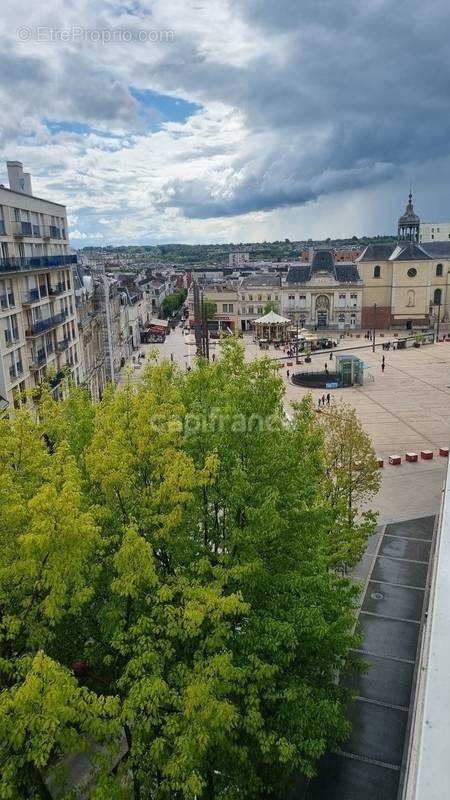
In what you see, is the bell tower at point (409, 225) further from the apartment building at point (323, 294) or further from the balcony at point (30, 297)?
the balcony at point (30, 297)

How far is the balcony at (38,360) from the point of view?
112 ft

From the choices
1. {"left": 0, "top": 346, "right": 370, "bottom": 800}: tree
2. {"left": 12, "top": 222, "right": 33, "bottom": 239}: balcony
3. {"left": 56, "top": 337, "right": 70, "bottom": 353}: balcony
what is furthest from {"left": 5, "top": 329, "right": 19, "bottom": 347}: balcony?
{"left": 0, "top": 346, "right": 370, "bottom": 800}: tree

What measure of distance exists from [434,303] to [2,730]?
10529 cm

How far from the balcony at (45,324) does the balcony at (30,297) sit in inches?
56.0

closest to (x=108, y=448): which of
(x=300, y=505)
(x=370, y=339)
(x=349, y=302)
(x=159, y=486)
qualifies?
(x=159, y=486)

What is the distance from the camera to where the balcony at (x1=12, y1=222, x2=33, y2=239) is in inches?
1268

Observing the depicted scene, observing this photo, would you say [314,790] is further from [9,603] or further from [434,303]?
[434,303]

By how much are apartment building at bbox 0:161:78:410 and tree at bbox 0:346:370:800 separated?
50.1 feet

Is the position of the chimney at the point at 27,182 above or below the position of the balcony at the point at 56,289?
above

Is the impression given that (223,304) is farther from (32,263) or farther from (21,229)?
(21,229)

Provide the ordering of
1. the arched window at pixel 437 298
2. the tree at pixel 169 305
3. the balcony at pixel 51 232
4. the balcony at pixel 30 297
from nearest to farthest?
the balcony at pixel 30 297 < the balcony at pixel 51 232 < the arched window at pixel 437 298 < the tree at pixel 169 305

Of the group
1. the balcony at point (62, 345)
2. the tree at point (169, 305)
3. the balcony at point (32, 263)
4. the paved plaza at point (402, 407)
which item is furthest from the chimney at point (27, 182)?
the tree at point (169, 305)


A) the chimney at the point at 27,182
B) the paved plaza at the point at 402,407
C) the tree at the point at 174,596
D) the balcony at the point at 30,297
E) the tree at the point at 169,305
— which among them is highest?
the chimney at the point at 27,182

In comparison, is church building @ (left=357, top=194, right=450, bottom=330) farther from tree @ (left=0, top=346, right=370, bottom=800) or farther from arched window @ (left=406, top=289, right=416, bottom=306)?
tree @ (left=0, top=346, right=370, bottom=800)
